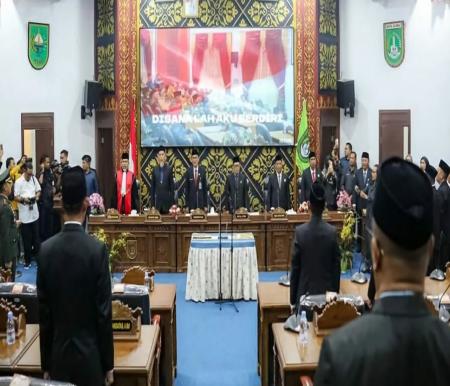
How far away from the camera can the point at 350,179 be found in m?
12.4

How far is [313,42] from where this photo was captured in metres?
14.1

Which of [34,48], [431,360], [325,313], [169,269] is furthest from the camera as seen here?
[34,48]

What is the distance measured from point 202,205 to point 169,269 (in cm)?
168

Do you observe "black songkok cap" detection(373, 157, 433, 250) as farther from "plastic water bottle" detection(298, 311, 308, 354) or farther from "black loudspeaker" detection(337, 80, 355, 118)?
"black loudspeaker" detection(337, 80, 355, 118)

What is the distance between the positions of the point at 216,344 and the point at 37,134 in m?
8.59

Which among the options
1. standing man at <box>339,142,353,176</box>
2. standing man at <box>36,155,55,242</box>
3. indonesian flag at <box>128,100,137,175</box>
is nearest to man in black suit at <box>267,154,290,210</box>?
standing man at <box>339,142,353,176</box>

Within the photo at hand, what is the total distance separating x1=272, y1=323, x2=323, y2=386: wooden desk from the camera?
12.6ft

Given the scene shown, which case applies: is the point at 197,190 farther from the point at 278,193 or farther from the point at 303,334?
the point at 303,334

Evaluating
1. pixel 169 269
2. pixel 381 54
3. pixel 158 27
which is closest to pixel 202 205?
pixel 169 269

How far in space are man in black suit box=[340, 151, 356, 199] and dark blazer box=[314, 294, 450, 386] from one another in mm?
10689

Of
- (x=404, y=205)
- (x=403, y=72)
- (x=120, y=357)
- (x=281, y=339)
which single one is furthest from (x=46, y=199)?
(x=404, y=205)

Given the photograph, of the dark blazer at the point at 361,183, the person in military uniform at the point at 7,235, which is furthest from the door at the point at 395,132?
the person in military uniform at the point at 7,235

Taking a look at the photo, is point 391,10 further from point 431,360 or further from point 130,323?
point 431,360

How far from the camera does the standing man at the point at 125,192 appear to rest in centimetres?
1168
